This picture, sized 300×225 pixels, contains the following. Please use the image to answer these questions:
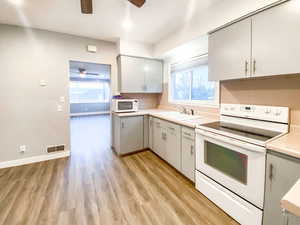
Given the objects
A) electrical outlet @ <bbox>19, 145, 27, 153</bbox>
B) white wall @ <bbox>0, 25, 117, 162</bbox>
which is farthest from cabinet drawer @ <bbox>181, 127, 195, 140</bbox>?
electrical outlet @ <bbox>19, 145, 27, 153</bbox>

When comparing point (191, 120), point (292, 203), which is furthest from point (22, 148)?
point (292, 203)

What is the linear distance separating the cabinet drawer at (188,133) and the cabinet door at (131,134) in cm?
122

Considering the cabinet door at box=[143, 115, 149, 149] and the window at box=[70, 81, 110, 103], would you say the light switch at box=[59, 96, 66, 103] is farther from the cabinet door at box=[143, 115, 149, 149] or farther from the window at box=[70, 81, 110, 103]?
the window at box=[70, 81, 110, 103]

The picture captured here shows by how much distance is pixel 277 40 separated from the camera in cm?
143

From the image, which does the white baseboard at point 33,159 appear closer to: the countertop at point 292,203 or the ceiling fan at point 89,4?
the ceiling fan at point 89,4

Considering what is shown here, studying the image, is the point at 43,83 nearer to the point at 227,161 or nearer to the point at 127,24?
the point at 127,24

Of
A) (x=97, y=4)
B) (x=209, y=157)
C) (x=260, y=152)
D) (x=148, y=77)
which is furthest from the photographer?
(x=148, y=77)

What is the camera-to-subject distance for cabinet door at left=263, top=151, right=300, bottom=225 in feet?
Result: 3.68

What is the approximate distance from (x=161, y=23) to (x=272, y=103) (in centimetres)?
205

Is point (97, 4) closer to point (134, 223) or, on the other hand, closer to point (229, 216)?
point (134, 223)

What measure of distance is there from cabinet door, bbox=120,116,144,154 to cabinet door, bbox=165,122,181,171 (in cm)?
81

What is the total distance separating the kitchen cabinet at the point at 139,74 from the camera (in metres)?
3.35

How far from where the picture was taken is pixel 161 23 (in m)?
2.60

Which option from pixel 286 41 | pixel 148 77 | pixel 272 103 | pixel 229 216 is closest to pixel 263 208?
pixel 229 216
